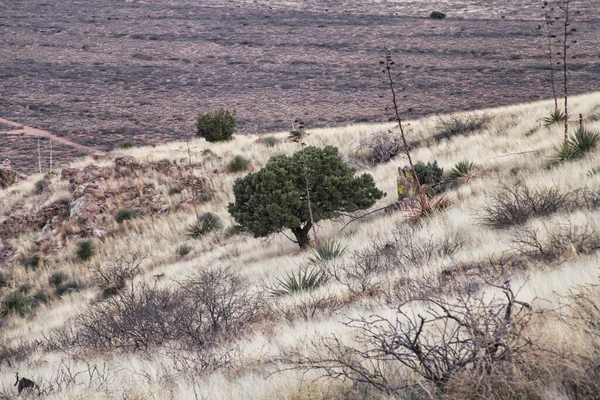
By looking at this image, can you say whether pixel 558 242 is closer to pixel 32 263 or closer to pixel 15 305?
pixel 15 305

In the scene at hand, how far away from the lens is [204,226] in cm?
1547

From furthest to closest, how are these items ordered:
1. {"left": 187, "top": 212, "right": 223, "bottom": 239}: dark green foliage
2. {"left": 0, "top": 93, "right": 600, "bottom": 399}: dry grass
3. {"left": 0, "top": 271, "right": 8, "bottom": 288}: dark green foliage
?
{"left": 0, "top": 271, "right": 8, "bottom": 288}: dark green foliage, {"left": 187, "top": 212, "right": 223, "bottom": 239}: dark green foliage, {"left": 0, "top": 93, "right": 600, "bottom": 399}: dry grass

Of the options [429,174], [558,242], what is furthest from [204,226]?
[558,242]

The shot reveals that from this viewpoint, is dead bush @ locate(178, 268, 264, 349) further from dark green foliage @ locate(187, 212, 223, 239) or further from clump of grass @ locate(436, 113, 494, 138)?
clump of grass @ locate(436, 113, 494, 138)

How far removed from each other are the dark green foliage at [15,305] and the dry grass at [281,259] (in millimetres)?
374

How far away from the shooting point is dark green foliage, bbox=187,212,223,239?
604 inches

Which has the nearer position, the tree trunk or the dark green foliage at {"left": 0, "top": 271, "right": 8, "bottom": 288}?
the tree trunk

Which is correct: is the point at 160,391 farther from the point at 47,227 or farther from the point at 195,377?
the point at 47,227

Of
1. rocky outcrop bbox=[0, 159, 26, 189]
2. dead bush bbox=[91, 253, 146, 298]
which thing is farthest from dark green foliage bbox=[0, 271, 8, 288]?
rocky outcrop bbox=[0, 159, 26, 189]

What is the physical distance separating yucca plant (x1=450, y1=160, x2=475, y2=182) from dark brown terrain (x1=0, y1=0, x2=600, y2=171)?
19.1m

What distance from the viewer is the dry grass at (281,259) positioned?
4.60 metres

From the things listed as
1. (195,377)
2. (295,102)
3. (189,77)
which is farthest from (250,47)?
(195,377)

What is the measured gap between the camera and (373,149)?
1872 cm

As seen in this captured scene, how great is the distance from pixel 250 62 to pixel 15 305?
37.3 metres
